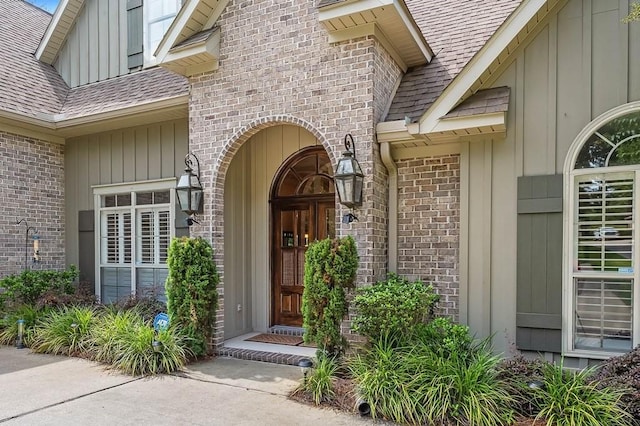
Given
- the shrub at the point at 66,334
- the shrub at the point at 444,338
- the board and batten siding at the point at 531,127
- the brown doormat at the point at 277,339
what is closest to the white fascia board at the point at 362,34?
the board and batten siding at the point at 531,127

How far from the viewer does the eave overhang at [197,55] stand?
19.2 feet

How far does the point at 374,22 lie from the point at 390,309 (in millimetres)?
3240

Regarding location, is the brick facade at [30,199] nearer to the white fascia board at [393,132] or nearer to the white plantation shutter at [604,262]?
the white fascia board at [393,132]

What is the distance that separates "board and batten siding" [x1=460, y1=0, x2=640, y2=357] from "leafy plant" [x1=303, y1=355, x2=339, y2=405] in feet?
6.03

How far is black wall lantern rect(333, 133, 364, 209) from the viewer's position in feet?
16.3

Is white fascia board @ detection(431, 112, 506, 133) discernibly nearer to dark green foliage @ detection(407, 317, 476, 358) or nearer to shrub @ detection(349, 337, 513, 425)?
dark green foliage @ detection(407, 317, 476, 358)

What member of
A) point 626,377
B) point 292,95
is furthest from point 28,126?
point 626,377

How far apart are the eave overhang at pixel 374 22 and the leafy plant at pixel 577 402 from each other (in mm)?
4034

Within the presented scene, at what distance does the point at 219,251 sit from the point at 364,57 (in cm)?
318

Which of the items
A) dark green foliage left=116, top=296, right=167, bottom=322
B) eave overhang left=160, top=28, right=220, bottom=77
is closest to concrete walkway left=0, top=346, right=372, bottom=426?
dark green foliage left=116, top=296, right=167, bottom=322

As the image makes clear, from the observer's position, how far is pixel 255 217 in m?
7.22

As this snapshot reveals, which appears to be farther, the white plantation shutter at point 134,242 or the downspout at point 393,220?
the white plantation shutter at point 134,242

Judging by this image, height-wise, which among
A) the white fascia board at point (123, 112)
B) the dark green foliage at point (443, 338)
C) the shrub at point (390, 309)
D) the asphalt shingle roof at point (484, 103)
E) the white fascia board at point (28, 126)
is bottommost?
the dark green foliage at point (443, 338)

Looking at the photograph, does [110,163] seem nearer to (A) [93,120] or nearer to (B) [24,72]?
(A) [93,120]
